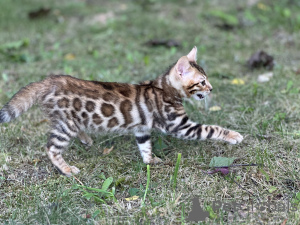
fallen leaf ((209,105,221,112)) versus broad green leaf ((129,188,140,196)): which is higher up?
broad green leaf ((129,188,140,196))

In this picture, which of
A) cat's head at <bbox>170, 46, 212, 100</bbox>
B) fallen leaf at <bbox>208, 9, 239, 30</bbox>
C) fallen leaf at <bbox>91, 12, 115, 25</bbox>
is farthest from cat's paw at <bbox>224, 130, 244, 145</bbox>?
fallen leaf at <bbox>91, 12, 115, 25</bbox>

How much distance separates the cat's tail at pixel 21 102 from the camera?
3412 mm

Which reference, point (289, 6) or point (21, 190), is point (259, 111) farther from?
point (289, 6)

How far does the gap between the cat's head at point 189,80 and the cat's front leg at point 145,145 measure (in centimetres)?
61

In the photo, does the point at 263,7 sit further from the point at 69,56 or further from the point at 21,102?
the point at 21,102

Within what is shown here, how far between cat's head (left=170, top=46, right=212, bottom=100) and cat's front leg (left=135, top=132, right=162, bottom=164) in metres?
0.61

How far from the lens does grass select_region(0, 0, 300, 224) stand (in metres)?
3.03

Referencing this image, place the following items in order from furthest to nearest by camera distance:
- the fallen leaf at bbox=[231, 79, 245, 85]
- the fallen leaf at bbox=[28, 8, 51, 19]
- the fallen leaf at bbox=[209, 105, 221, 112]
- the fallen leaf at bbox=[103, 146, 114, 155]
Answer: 1. the fallen leaf at bbox=[28, 8, 51, 19]
2. the fallen leaf at bbox=[231, 79, 245, 85]
3. the fallen leaf at bbox=[209, 105, 221, 112]
4. the fallen leaf at bbox=[103, 146, 114, 155]

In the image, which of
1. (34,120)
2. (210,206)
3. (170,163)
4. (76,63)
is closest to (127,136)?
(170,163)

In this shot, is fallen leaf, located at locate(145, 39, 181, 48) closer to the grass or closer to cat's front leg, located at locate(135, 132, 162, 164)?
the grass

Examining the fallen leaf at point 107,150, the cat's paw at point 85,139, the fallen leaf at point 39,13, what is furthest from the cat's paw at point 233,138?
the fallen leaf at point 39,13

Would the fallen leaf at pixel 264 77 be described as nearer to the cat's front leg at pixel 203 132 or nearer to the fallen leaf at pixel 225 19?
the cat's front leg at pixel 203 132

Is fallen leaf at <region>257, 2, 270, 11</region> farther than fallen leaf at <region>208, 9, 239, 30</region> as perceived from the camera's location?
Yes

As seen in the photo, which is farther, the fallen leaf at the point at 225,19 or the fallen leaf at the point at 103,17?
the fallen leaf at the point at 103,17
